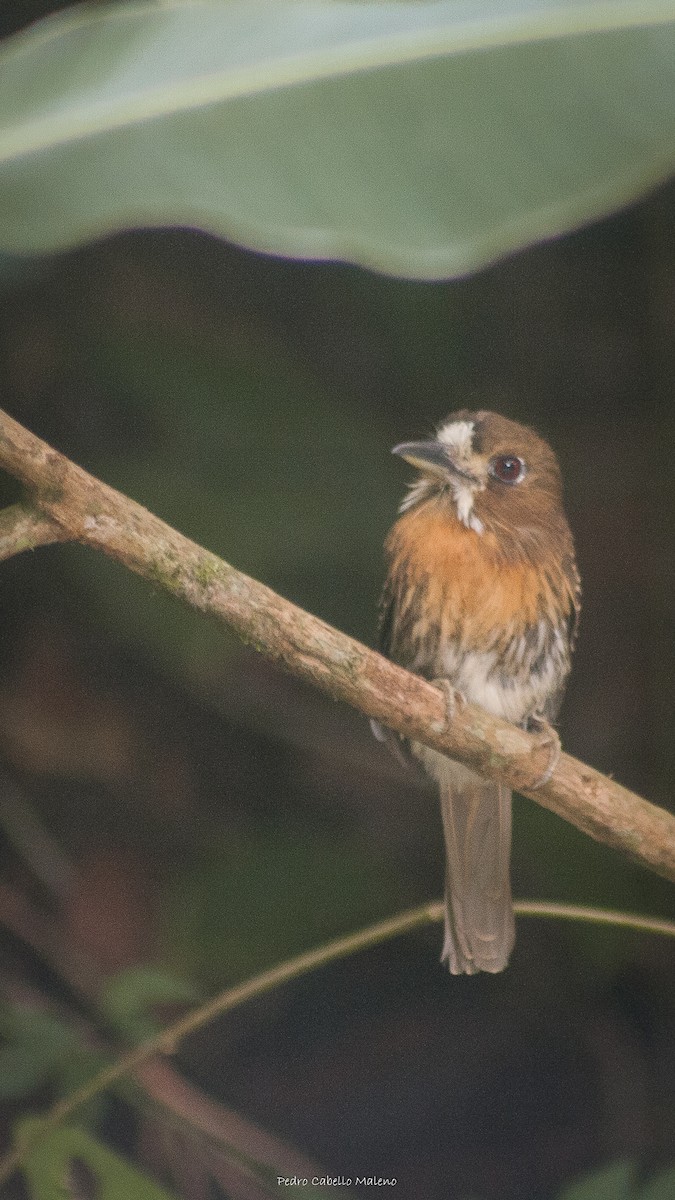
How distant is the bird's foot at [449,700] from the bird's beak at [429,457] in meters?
0.25

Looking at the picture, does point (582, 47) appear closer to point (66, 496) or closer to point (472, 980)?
point (66, 496)

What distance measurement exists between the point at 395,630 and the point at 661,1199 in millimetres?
755

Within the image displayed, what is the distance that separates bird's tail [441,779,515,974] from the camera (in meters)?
1.41

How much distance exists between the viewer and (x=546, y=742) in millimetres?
1407

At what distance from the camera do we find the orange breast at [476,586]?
5.00 ft

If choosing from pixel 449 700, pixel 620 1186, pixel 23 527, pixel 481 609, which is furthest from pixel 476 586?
pixel 620 1186

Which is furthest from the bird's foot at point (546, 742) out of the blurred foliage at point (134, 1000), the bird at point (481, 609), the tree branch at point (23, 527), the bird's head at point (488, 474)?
the tree branch at point (23, 527)

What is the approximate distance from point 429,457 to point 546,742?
353mm

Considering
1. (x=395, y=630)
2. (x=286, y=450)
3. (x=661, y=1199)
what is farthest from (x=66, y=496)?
(x=661, y=1199)

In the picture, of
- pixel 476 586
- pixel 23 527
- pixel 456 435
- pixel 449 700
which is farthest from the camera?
pixel 476 586


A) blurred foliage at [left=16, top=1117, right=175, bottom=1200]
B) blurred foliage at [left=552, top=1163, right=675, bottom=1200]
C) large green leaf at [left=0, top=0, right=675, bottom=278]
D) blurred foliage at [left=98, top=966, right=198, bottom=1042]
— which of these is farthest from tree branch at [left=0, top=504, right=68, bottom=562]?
blurred foliage at [left=552, top=1163, right=675, bottom=1200]

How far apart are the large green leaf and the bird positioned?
1.40ft

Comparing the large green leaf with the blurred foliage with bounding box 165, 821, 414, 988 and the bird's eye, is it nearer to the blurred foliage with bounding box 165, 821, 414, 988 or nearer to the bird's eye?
the bird's eye

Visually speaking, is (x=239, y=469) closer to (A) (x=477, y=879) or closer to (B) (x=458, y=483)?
(B) (x=458, y=483)
